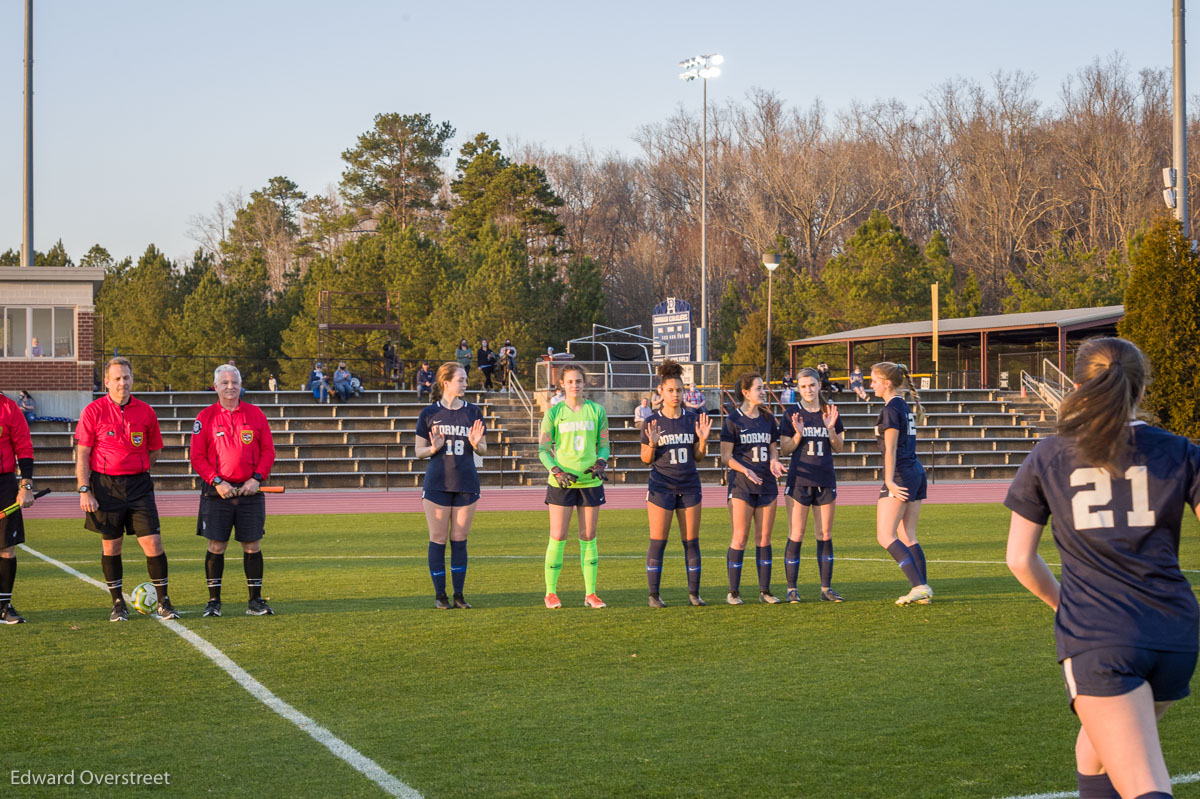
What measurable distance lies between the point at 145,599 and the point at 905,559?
597 cm

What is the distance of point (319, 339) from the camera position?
4947cm

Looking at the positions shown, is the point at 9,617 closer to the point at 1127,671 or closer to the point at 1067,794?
the point at 1067,794

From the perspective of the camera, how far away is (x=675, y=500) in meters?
9.64

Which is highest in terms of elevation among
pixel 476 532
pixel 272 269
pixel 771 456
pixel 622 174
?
pixel 622 174

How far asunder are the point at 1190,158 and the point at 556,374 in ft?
156

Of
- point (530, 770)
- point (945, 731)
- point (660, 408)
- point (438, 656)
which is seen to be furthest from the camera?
point (660, 408)

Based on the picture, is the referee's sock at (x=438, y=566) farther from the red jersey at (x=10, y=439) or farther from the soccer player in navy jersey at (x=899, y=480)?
the soccer player in navy jersey at (x=899, y=480)

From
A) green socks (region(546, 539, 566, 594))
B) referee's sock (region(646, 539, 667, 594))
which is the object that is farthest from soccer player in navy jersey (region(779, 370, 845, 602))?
green socks (region(546, 539, 566, 594))

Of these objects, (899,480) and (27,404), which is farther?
(27,404)

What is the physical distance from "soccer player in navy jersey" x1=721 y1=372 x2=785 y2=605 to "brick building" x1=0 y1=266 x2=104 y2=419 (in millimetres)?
26637

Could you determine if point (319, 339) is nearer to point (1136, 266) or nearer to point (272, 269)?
point (272, 269)

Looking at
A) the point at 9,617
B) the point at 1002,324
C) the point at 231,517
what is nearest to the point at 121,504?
the point at 231,517

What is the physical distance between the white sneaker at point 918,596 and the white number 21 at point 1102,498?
658 centimetres

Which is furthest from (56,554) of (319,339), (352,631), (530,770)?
(319,339)
